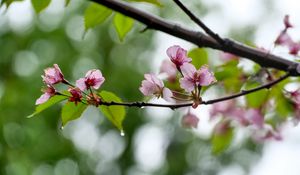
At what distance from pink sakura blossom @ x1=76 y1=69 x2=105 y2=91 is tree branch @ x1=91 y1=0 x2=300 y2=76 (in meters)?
0.12

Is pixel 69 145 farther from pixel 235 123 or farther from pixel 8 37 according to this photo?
pixel 235 123

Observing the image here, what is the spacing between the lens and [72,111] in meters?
0.72

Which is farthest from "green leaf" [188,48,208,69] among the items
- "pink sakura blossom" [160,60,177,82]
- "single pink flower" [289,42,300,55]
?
"single pink flower" [289,42,300,55]

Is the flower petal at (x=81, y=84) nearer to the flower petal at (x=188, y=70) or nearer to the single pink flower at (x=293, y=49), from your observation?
the flower petal at (x=188, y=70)

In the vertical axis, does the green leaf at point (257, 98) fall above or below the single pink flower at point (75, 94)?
above

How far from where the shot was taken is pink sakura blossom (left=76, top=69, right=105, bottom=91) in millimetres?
669

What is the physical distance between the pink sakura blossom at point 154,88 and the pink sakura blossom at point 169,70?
0.76 ft

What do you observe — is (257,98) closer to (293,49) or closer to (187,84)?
(293,49)

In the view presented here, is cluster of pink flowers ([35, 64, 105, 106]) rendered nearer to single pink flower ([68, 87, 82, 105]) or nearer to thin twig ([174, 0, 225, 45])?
single pink flower ([68, 87, 82, 105])

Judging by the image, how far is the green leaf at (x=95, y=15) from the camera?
0.82 metres

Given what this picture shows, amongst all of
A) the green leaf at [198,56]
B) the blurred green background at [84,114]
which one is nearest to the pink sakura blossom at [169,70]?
the green leaf at [198,56]

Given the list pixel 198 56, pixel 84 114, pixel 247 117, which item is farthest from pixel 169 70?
pixel 84 114

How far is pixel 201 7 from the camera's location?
22.4ft

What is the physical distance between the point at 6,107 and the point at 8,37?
1.43 m
